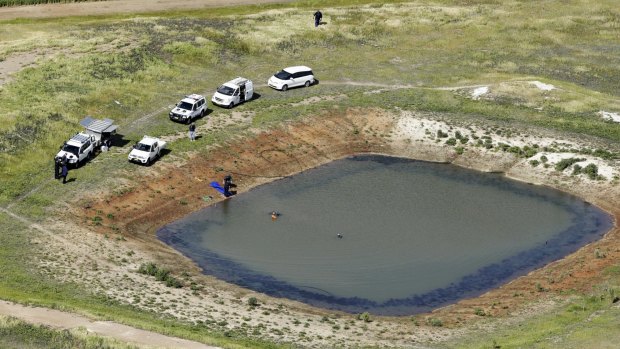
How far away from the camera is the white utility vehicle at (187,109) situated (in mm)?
97744

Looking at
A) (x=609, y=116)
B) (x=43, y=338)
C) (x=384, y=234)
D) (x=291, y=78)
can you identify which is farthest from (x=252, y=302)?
(x=609, y=116)

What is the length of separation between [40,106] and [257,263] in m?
33.6

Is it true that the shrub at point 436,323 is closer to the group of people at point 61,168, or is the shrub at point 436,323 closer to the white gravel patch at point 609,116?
the group of people at point 61,168

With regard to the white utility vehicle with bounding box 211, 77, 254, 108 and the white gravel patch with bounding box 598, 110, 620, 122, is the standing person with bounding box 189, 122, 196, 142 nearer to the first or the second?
the white utility vehicle with bounding box 211, 77, 254, 108

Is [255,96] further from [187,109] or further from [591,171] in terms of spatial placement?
[591,171]

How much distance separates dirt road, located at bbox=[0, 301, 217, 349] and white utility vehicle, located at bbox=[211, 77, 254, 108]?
148ft

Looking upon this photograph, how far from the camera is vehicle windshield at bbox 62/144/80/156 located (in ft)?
282

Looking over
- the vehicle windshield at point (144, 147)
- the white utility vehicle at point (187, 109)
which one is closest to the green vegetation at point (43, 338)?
the vehicle windshield at point (144, 147)

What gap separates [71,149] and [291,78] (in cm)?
3128

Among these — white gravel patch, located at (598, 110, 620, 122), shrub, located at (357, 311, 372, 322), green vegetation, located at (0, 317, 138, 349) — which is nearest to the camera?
green vegetation, located at (0, 317, 138, 349)

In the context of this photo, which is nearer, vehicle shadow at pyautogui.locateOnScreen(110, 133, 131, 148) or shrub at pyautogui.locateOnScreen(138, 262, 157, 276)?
shrub at pyautogui.locateOnScreen(138, 262, 157, 276)

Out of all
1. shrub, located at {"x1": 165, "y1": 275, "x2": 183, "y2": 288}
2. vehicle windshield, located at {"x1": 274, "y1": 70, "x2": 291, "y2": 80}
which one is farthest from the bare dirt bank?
vehicle windshield, located at {"x1": 274, "y1": 70, "x2": 291, "y2": 80}

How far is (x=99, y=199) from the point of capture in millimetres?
82312

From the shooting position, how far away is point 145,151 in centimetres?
8862
